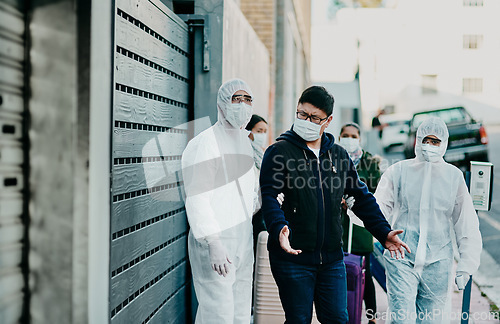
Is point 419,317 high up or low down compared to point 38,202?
down

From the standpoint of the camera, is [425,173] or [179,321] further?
[179,321]

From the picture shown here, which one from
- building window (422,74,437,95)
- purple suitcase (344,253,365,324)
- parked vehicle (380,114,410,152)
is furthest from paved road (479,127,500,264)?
building window (422,74,437,95)

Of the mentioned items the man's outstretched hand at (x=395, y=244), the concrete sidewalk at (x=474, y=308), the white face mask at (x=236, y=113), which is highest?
the white face mask at (x=236, y=113)

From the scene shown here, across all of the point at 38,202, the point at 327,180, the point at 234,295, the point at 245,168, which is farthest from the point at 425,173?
the point at 38,202

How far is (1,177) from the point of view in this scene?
8.21ft

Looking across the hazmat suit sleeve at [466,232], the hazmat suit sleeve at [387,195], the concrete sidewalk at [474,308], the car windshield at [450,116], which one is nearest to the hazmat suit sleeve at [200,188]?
the hazmat suit sleeve at [387,195]

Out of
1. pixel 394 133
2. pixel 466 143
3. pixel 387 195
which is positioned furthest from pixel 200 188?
pixel 394 133

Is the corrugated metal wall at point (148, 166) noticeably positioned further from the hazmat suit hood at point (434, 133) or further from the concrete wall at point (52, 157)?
the hazmat suit hood at point (434, 133)

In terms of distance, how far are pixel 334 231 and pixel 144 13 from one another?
6.20ft

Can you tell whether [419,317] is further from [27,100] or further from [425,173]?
[27,100]

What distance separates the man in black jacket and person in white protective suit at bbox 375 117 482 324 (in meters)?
0.49

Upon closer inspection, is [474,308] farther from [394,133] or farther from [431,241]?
[394,133]

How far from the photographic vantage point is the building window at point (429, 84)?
137 feet

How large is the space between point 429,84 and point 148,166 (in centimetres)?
4041
